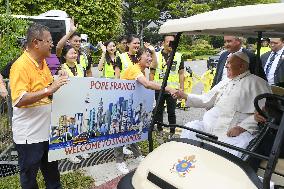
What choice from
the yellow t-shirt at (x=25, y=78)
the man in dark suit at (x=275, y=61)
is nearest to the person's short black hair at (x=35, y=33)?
the yellow t-shirt at (x=25, y=78)

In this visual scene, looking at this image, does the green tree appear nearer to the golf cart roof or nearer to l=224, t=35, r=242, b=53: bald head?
l=224, t=35, r=242, b=53: bald head

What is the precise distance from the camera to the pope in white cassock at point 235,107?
3955 millimetres

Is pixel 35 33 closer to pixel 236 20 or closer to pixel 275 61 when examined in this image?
pixel 236 20

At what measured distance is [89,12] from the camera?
2356cm

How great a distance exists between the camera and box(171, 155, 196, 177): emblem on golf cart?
10.1ft

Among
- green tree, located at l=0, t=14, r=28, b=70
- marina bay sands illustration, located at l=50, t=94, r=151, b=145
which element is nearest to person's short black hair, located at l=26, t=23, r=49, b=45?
marina bay sands illustration, located at l=50, t=94, r=151, b=145

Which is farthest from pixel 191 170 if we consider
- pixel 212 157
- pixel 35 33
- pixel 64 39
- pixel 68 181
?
pixel 64 39

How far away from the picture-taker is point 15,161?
600 cm

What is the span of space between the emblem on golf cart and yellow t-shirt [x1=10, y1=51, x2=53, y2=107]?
164cm

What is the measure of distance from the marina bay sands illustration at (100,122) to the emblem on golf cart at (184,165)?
5.76ft

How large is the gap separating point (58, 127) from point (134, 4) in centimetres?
3902

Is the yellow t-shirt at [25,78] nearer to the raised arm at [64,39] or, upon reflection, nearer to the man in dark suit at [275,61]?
the raised arm at [64,39]

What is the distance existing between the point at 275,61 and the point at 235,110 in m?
3.41

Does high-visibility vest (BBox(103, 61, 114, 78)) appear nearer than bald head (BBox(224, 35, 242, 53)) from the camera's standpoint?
No
